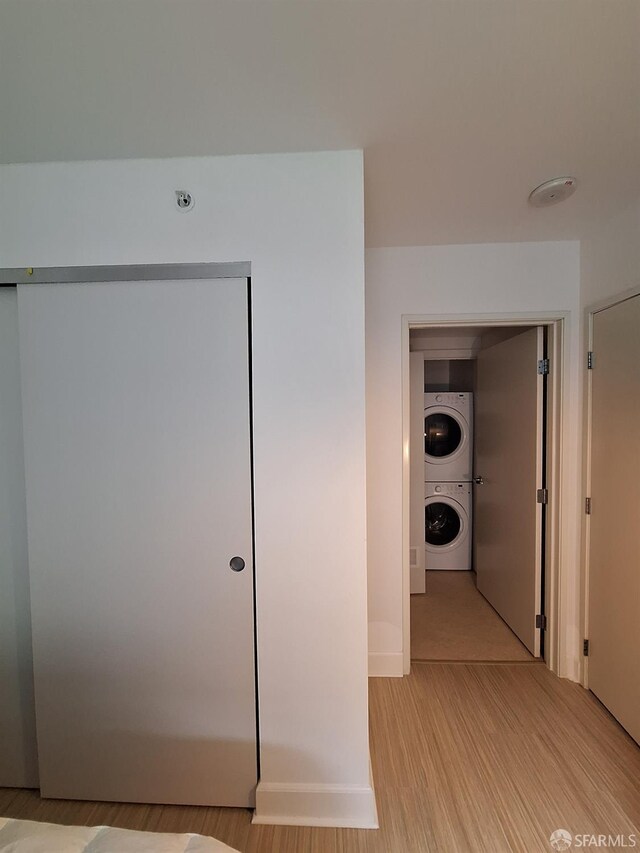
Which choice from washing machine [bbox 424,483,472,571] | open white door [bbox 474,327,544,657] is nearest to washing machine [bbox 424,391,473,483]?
washing machine [bbox 424,483,472,571]

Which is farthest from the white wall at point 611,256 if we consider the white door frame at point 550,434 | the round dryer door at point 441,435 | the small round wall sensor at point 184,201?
the small round wall sensor at point 184,201

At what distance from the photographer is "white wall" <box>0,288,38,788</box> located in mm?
1452

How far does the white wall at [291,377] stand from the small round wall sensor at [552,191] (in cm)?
81

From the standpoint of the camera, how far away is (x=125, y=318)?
1.36 meters

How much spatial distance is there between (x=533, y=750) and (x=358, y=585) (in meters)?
1.20

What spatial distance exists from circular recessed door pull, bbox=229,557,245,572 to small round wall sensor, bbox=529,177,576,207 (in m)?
1.86

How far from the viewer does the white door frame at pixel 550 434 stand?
2076mm

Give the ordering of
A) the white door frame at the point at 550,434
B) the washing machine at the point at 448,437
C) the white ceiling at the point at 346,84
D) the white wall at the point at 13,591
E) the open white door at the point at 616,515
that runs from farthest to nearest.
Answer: the washing machine at the point at 448,437
the white door frame at the point at 550,434
the open white door at the point at 616,515
the white wall at the point at 13,591
the white ceiling at the point at 346,84

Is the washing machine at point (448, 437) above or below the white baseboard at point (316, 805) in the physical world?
above

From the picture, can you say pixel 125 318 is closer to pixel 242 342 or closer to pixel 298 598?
pixel 242 342

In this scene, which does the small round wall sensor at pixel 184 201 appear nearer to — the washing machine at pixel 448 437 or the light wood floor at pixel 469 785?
the light wood floor at pixel 469 785

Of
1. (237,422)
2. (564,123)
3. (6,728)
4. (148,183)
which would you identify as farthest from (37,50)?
(6,728)

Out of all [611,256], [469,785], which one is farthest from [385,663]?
[611,256]

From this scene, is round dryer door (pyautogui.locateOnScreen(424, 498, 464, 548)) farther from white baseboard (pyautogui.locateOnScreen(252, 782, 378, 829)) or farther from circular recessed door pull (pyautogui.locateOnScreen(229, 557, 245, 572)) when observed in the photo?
circular recessed door pull (pyautogui.locateOnScreen(229, 557, 245, 572))
